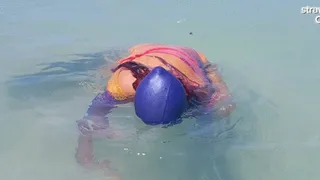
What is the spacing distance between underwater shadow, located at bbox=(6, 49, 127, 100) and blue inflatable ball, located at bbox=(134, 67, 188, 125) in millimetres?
1298

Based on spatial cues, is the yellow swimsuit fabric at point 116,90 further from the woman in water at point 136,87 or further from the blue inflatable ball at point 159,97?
the blue inflatable ball at point 159,97

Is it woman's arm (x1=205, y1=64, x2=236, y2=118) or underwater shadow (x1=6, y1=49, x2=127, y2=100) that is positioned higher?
underwater shadow (x1=6, y1=49, x2=127, y2=100)

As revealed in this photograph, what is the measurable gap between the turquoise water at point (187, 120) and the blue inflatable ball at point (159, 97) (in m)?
0.35

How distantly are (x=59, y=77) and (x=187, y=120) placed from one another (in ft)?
5.43

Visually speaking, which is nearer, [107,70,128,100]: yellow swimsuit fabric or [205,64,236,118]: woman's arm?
[107,70,128,100]: yellow swimsuit fabric

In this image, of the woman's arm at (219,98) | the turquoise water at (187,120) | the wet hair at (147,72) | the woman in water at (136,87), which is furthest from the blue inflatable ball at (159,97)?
the woman's arm at (219,98)

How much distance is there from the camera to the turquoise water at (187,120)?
369 cm

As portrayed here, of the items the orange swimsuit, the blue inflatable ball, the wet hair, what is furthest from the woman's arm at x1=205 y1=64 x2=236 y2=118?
the blue inflatable ball

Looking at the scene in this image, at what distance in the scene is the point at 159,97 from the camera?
11.6ft

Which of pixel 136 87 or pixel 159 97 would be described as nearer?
pixel 159 97

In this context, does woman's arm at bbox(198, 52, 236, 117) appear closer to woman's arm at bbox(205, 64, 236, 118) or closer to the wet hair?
woman's arm at bbox(205, 64, 236, 118)

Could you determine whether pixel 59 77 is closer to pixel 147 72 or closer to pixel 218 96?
pixel 147 72

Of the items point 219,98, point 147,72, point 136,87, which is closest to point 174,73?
point 147,72

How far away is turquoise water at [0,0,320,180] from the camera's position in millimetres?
3686
